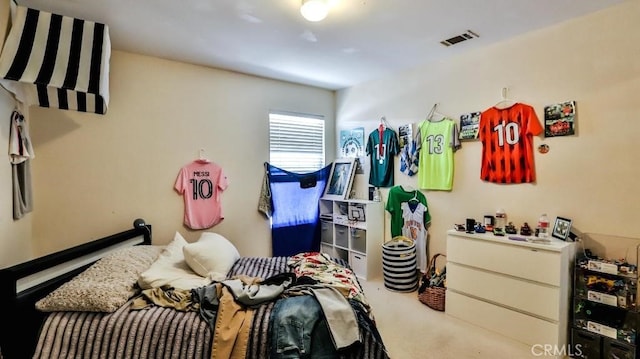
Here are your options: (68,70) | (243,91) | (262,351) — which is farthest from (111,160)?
(262,351)

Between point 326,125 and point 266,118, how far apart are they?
1014 millimetres

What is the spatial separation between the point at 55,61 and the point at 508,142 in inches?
142

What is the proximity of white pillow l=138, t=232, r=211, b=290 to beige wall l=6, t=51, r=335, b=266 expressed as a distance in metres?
0.96

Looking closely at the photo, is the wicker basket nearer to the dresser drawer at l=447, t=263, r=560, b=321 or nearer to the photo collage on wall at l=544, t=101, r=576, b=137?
the dresser drawer at l=447, t=263, r=560, b=321

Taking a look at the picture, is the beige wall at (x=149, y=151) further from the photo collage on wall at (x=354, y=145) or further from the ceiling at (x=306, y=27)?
the photo collage on wall at (x=354, y=145)

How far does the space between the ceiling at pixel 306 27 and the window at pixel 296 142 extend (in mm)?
865

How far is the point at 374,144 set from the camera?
3971 millimetres

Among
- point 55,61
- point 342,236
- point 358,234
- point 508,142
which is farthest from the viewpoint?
point 342,236

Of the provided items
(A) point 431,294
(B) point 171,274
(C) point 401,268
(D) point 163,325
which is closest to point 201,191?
(B) point 171,274

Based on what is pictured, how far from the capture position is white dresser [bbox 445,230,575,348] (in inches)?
86.6

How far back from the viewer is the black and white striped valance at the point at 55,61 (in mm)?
1858

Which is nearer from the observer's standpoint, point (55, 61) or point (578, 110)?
point (55, 61)

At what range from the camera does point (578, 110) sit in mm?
2367

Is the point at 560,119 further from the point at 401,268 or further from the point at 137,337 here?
the point at 137,337
